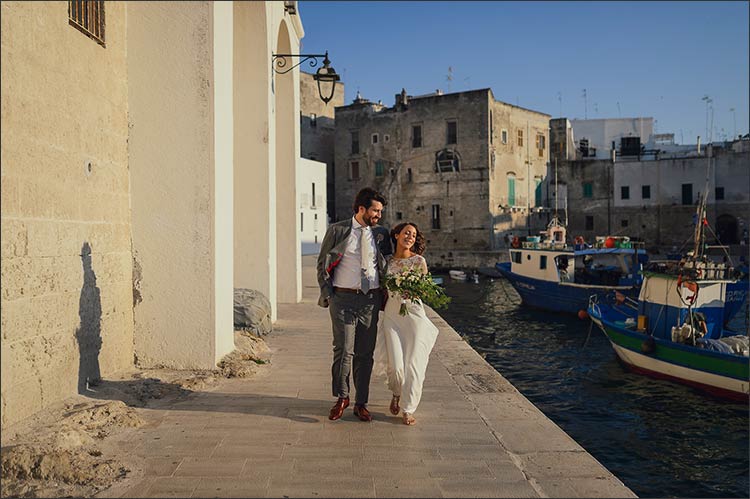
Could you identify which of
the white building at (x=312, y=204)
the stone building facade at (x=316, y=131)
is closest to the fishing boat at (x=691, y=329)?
the white building at (x=312, y=204)

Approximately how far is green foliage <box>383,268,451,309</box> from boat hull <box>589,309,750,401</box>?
9423mm

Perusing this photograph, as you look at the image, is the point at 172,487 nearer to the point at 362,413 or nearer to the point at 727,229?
the point at 362,413

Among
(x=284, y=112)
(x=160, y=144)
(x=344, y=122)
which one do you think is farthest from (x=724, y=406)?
(x=344, y=122)

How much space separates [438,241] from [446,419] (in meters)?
37.0

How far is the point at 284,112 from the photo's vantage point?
1338 cm

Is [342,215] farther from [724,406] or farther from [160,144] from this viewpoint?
[160,144]

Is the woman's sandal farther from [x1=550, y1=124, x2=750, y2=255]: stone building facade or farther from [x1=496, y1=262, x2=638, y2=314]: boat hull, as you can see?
[x1=550, y1=124, x2=750, y2=255]: stone building facade

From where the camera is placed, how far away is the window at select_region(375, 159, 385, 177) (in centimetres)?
4425

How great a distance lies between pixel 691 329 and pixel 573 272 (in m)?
12.3

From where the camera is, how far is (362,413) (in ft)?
17.0

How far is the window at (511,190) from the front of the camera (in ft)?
139

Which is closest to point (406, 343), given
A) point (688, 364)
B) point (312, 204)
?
point (688, 364)

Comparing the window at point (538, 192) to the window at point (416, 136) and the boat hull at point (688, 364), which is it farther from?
the boat hull at point (688, 364)

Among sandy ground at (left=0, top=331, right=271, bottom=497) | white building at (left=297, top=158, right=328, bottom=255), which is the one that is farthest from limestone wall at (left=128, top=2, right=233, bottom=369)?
white building at (left=297, top=158, right=328, bottom=255)
